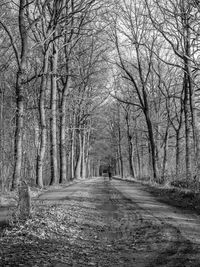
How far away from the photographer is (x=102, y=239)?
7.50 m

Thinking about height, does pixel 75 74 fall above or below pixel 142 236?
above

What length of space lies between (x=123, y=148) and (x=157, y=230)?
56526mm

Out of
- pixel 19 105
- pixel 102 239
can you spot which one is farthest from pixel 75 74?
pixel 102 239

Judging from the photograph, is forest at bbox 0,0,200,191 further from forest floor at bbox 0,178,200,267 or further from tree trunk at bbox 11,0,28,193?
forest floor at bbox 0,178,200,267

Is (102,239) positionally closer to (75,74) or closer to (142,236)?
(142,236)

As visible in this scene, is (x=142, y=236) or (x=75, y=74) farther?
(x=75, y=74)

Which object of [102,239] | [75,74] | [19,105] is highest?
[75,74]

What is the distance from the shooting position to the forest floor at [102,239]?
5.57 m

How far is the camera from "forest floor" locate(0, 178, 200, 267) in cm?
557

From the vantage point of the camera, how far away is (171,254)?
231 inches

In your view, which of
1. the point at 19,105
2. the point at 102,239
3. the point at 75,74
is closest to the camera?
the point at 102,239

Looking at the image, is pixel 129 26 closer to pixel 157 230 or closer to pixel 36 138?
pixel 36 138

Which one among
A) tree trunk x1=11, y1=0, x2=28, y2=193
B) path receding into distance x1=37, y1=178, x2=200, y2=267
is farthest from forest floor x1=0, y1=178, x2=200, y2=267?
tree trunk x1=11, y1=0, x2=28, y2=193

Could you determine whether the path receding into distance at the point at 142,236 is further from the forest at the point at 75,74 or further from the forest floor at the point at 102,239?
the forest at the point at 75,74
